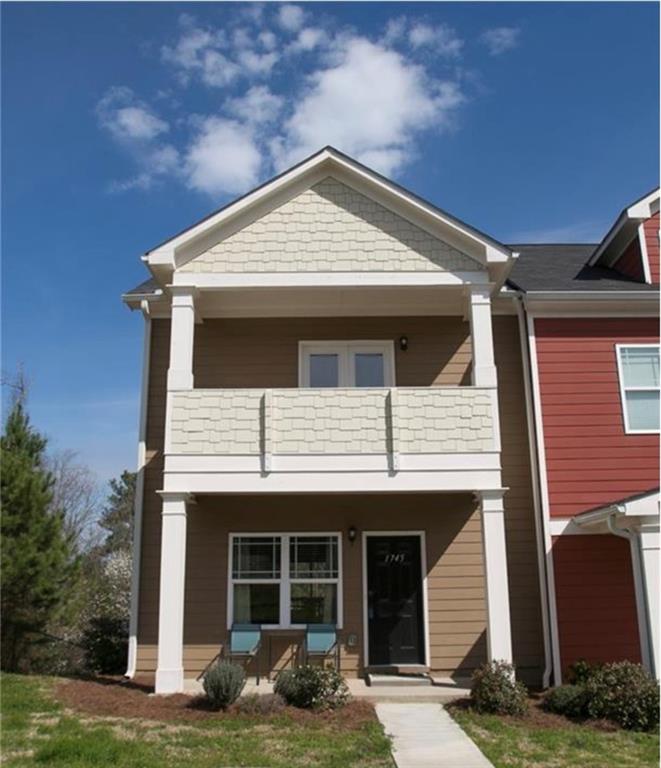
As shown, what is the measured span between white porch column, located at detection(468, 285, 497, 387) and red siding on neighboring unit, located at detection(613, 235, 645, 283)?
366cm

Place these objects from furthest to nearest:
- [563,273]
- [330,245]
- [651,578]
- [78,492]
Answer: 1. [78,492]
2. [563,273]
3. [330,245]
4. [651,578]

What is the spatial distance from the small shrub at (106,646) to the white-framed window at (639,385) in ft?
31.7

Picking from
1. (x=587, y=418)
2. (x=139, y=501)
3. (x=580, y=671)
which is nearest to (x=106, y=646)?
(x=139, y=501)

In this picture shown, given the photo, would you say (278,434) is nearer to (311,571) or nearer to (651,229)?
(311,571)

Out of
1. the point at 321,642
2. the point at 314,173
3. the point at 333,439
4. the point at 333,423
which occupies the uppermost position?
the point at 314,173

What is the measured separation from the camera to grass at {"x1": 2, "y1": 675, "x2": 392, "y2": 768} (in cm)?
674

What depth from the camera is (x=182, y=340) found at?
1110 centimetres

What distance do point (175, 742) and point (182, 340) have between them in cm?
583

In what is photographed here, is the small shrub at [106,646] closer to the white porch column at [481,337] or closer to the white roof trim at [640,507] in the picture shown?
the white porch column at [481,337]

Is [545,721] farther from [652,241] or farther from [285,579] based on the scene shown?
[652,241]

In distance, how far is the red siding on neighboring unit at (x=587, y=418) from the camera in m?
11.9

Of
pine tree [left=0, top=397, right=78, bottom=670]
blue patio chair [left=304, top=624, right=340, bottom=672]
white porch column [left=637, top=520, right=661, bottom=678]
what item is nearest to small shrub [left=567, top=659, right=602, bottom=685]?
white porch column [left=637, top=520, right=661, bottom=678]

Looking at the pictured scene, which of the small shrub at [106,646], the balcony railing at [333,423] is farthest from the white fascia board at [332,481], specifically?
the small shrub at [106,646]

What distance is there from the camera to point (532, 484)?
1222cm
